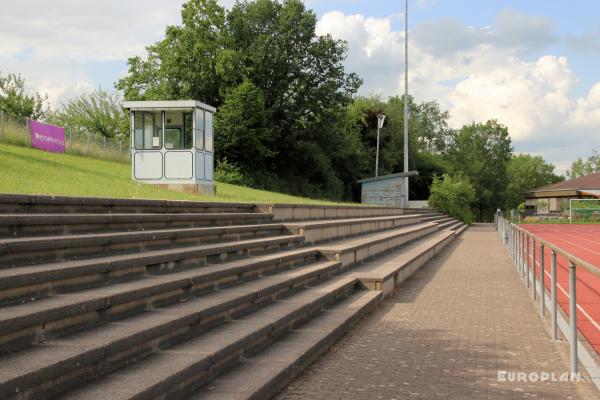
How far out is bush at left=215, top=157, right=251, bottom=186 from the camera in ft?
124

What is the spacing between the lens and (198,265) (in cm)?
762

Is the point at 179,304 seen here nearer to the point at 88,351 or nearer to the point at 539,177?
the point at 88,351

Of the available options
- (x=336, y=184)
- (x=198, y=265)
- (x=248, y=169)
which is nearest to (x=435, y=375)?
(x=198, y=265)

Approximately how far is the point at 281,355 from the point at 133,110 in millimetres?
12644

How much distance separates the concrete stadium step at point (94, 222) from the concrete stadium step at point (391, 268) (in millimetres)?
2472

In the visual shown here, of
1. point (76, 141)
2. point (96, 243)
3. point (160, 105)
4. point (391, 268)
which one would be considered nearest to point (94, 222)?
point (96, 243)

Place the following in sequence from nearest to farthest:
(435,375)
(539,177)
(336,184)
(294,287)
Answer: (435,375) → (294,287) → (336,184) → (539,177)

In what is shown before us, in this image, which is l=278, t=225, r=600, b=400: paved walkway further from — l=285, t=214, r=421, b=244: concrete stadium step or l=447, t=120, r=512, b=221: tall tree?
l=447, t=120, r=512, b=221: tall tree

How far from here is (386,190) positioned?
42469 millimetres

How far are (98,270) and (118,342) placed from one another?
1.26m

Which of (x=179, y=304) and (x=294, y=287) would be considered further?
(x=294, y=287)

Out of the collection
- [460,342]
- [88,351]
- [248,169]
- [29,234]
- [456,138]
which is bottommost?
[460,342]

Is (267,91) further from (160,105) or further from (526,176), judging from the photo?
(526,176)

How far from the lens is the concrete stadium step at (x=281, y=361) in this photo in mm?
4829
